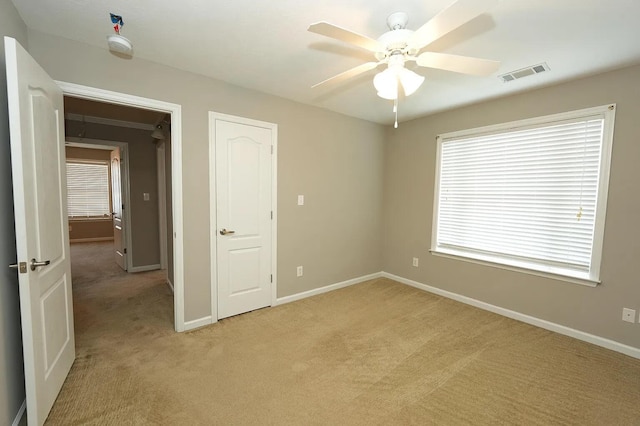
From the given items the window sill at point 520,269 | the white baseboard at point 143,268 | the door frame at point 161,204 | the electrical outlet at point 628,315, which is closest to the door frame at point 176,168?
the door frame at point 161,204

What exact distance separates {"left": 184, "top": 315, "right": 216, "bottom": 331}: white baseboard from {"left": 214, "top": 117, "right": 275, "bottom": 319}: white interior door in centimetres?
13

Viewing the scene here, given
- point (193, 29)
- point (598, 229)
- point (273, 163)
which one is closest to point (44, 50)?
point (193, 29)

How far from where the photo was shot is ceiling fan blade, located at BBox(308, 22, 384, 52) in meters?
1.25

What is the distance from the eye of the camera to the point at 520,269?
3.02 m

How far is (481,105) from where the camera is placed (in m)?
3.28

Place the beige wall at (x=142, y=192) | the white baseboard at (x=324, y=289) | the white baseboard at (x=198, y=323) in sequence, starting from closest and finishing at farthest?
the white baseboard at (x=198, y=323), the white baseboard at (x=324, y=289), the beige wall at (x=142, y=192)

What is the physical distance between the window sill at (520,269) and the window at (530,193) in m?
0.01

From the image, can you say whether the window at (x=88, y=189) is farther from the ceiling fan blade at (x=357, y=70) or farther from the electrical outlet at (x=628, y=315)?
the electrical outlet at (x=628, y=315)

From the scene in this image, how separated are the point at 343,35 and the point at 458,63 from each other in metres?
0.69

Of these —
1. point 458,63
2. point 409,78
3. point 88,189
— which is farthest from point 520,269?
point 88,189

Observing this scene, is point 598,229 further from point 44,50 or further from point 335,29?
point 44,50

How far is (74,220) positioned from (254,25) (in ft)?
27.2

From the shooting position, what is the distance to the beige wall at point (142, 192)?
4.62 m

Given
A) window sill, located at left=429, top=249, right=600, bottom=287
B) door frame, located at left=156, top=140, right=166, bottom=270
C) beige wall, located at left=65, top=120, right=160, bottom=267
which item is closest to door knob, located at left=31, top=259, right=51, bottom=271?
door frame, located at left=156, top=140, right=166, bottom=270
